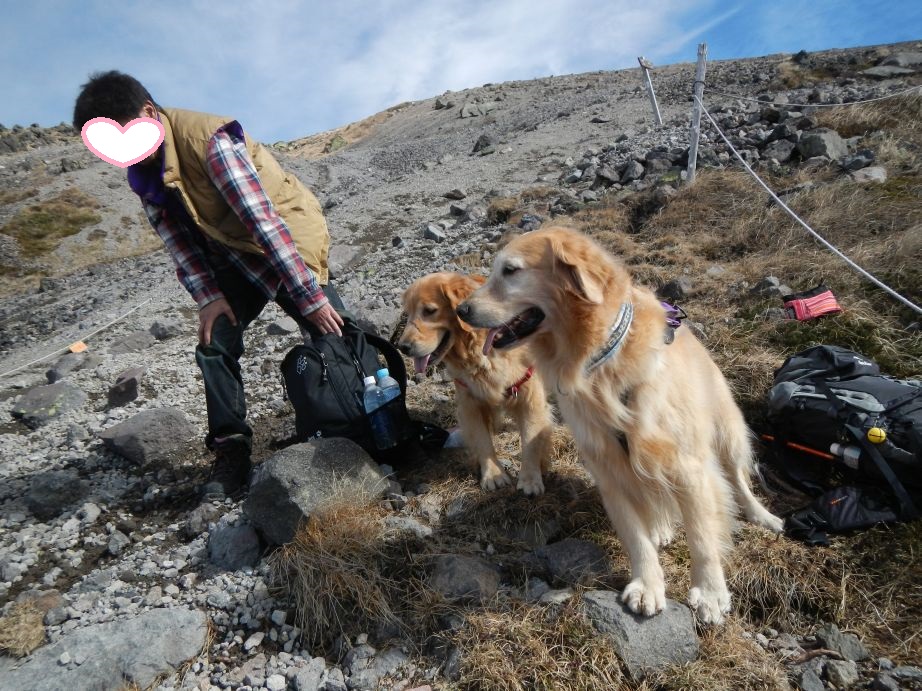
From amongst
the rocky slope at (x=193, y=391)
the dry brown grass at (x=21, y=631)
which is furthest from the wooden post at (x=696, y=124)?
the dry brown grass at (x=21, y=631)

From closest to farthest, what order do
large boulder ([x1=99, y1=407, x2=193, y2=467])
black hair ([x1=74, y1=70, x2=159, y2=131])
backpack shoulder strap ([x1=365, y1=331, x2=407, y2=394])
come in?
black hair ([x1=74, y1=70, x2=159, y2=131])
backpack shoulder strap ([x1=365, y1=331, x2=407, y2=394])
large boulder ([x1=99, y1=407, x2=193, y2=467])

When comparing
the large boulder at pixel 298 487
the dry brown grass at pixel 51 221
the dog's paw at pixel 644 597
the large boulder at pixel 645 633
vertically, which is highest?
the dry brown grass at pixel 51 221

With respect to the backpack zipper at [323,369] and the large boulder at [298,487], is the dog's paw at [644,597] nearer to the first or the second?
the large boulder at [298,487]

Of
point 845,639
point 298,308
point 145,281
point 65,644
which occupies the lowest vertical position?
point 845,639

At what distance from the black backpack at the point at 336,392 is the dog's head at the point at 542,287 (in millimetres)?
1343

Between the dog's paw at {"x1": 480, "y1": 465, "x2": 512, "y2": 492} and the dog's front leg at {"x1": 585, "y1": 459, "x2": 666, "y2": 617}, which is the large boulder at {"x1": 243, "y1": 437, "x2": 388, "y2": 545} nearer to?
the dog's paw at {"x1": 480, "y1": 465, "x2": 512, "y2": 492}

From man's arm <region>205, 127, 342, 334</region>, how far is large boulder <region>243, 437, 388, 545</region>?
1016 mm

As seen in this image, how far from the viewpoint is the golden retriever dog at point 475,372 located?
11.6ft

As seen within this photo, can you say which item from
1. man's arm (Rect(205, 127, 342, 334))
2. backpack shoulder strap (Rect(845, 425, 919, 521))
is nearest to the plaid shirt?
man's arm (Rect(205, 127, 342, 334))

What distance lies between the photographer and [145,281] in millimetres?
13227

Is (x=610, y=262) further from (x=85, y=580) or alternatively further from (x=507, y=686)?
(x=85, y=580)

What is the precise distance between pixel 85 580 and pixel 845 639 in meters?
4.04

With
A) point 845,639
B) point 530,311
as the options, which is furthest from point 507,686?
point 530,311

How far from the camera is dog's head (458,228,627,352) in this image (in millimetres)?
2229
